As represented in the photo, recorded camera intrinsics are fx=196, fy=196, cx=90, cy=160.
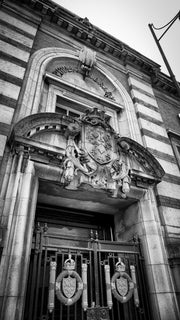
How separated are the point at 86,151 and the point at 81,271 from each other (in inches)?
95.4

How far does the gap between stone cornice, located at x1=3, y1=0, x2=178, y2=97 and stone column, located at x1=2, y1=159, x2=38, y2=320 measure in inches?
252

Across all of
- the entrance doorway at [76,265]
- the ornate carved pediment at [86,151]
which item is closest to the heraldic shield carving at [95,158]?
the ornate carved pediment at [86,151]

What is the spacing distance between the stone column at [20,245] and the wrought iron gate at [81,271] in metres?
0.33

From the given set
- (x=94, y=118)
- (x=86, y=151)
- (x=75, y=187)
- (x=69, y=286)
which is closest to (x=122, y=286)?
(x=69, y=286)

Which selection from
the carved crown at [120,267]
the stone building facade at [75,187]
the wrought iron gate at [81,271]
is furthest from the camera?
the carved crown at [120,267]

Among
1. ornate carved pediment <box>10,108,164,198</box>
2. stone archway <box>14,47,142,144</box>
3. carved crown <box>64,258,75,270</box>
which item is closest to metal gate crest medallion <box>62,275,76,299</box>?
carved crown <box>64,258,75,270</box>

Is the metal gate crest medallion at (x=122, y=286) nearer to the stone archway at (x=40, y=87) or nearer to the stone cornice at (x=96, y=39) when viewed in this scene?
the stone archway at (x=40, y=87)

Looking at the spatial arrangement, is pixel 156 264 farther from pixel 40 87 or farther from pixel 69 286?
pixel 40 87

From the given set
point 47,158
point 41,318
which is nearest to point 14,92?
point 47,158

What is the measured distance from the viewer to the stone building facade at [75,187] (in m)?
3.32

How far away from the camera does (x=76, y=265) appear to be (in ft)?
12.6

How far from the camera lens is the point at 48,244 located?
142 inches

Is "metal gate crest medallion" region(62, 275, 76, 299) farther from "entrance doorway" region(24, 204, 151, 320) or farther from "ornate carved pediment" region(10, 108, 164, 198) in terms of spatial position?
"ornate carved pediment" region(10, 108, 164, 198)

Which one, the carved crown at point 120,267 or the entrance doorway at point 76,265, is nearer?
the entrance doorway at point 76,265
